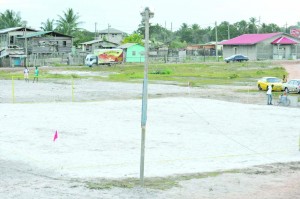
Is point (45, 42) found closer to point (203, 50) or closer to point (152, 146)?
point (203, 50)

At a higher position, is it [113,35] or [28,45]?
[113,35]

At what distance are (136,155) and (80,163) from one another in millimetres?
2274

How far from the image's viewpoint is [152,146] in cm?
Result: 2223

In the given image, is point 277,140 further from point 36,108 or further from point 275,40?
point 275,40

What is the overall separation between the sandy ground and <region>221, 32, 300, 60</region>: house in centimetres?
5936

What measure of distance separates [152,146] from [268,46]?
79358 millimetres

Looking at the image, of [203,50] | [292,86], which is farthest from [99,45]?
[292,86]

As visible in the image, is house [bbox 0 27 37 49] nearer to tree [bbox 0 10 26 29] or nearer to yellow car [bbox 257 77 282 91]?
tree [bbox 0 10 26 29]

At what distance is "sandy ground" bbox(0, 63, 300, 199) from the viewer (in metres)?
15.9

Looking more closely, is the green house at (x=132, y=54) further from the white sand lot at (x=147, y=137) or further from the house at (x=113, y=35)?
the white sand lot at (x=147, y=137)

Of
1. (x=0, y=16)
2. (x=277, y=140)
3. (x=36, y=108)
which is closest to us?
(x=277, y=140)

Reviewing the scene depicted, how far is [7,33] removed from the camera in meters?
104

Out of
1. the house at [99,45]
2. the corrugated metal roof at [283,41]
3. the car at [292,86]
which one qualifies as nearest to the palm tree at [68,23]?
the house at [99,45]

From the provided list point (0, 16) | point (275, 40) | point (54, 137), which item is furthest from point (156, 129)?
point (0, 16)
